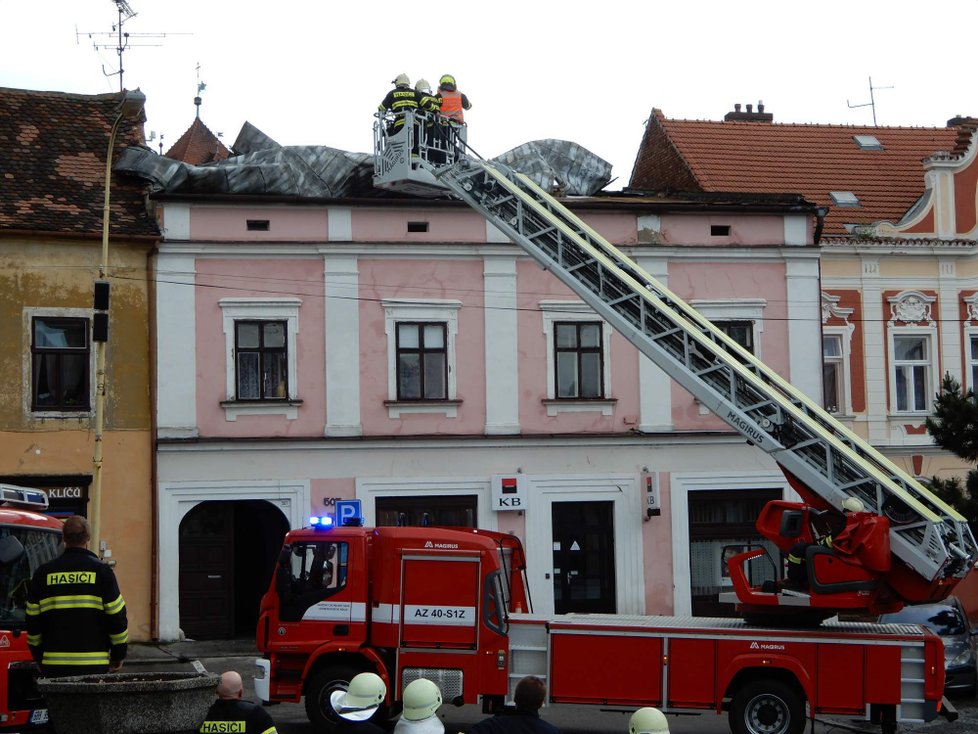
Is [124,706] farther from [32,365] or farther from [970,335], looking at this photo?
[970,335]

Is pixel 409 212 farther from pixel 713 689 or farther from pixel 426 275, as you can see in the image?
pixel 713 689

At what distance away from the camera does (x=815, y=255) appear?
25.8 meters

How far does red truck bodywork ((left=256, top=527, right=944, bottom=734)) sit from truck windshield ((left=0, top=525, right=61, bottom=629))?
267 cm

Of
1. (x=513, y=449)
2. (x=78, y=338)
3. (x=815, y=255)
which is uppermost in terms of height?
(x=815, y=255)

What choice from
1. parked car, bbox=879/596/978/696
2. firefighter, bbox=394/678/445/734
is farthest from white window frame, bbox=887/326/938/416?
firefighter, bbox=394/678/445/734

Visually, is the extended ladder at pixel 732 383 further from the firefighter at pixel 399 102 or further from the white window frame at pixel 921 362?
the white window frame at pixel 921 362

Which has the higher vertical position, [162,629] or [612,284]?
[612,284]

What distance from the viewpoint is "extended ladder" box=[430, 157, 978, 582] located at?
13797 mm

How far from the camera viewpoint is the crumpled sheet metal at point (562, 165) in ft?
85.7

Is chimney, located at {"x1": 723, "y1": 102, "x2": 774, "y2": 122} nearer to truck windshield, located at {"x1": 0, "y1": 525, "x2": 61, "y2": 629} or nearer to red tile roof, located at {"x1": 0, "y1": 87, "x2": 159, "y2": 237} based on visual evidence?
red tile roof, located at {"x1": 0, "y1": 87, "x2": 159, "y2": 237}

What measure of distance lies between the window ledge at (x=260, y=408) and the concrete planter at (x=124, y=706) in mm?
15412

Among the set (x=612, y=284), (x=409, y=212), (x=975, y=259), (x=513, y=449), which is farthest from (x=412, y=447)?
(x=975, y=259)

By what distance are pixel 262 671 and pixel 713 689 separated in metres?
4.79

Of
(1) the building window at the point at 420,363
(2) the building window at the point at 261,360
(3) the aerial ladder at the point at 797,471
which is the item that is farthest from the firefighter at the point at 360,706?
(1) the building window at the point at 420,363
